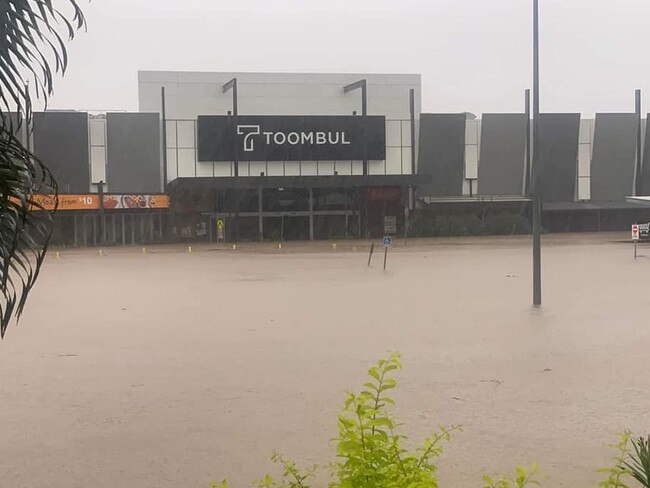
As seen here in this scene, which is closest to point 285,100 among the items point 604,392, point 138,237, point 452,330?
point 138,237

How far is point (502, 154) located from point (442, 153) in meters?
3.85

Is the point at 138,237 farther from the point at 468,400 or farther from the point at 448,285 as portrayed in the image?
the point at 468,400

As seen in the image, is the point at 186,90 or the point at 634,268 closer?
the point at 634,268

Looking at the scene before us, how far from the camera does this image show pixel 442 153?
54.3 metres

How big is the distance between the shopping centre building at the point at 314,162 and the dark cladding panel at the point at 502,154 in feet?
0.22

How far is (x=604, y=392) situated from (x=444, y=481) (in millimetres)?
3493

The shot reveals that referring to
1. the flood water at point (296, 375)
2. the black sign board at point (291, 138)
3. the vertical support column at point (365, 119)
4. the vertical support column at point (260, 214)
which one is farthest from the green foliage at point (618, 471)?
the vertical support column at point (260, 214)

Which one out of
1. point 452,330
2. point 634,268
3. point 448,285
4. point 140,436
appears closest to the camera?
point 140,436

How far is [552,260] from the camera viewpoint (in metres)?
31.7

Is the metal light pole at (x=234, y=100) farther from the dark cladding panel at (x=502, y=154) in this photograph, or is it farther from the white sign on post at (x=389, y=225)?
the dark cladding panel at (x=502, y=154)

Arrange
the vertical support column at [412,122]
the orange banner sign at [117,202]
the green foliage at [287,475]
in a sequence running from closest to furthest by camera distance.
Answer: the green foliage at [287,475] < the orange banner sign at [117,202] < the vertical support column at [412,122]

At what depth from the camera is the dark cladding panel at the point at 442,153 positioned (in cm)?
5400

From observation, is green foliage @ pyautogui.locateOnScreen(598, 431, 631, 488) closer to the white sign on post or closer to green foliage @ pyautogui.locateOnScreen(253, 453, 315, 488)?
green foliage @ pyautogui.locateOnScreen(253, 453, 315, 488)

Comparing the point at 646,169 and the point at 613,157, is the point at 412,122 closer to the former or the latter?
the point at 613,157
